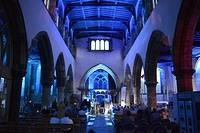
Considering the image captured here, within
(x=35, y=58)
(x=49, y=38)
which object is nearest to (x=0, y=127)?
(x=49, y=38)

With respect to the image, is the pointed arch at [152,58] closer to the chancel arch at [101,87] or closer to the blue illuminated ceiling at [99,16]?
the blue illuminated ceiling at [99,16]

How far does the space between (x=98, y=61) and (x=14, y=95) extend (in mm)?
18205

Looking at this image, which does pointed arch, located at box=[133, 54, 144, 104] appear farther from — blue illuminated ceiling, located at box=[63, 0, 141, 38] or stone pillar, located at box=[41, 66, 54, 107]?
stone pillar, located at box=[41, 66, 54, 107]

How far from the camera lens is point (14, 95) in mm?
9109

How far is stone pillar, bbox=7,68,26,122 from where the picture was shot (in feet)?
29.2

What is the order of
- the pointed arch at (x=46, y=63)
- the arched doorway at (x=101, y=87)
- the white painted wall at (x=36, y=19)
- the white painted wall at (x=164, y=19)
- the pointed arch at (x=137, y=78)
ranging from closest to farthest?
the white painted wall at (x=164, y=19) < the white painted wall at (x=36, y=19) < the pointed arch at (x=46, y=63) < the pointed arch at (x=137, y=78) < the arched doorway at (x=101, y=87)

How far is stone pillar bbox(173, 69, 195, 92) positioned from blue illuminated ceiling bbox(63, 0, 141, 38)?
1060 cm

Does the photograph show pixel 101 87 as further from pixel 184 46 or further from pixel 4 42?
pixel 4 42

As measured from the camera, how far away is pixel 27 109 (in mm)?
16656

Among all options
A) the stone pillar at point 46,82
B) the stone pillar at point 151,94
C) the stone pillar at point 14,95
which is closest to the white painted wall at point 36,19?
the stone pillar at point 14,95

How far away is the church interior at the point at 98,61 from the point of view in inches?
323

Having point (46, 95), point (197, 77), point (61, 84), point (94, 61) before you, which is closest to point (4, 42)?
point (46, 95)

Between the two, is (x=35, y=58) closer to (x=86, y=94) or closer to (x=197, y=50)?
(x=86, y=94)

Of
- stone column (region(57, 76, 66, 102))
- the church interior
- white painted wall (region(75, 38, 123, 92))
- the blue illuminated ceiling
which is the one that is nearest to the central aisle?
the church interior
